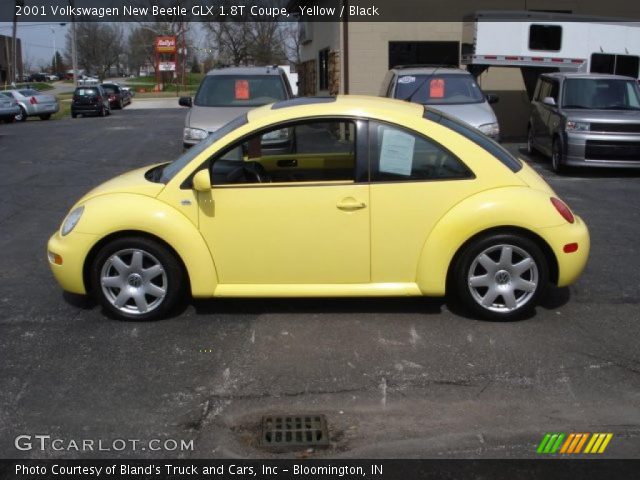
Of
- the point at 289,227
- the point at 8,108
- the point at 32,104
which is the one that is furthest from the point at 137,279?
the point at 32,104

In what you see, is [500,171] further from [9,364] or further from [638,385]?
[9,364]

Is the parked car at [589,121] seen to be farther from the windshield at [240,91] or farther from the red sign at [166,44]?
the red sign at [166,44]

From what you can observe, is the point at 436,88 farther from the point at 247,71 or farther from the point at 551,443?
the point at 551,443

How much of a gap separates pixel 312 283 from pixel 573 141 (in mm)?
8500

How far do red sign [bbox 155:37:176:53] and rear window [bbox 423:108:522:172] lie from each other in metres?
62.5

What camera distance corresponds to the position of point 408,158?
5.14 meters

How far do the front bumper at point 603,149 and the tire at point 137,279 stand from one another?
8.98 m

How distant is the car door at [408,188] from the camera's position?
16.8ft

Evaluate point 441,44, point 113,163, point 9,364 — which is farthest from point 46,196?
point 441,44

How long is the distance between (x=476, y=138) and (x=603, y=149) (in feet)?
25.2

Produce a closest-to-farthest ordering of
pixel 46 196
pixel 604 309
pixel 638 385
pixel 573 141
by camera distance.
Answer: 1. pixel 638 385
2. pixel 604 309
3. pixel 46 196
4. pixel 573 141

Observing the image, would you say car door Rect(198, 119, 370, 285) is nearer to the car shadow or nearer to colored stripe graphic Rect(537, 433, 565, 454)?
the car shadow

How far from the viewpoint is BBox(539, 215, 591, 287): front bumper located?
512 cm

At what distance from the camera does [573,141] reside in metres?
12.2
